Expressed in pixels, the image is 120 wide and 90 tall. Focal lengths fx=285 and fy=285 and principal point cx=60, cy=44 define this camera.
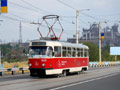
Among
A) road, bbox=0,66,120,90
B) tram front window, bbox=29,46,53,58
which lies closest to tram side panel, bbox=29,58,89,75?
tram front window, bbox=29,46,53,58

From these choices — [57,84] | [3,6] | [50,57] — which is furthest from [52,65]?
[3,6]

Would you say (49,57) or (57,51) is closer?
(49,57)

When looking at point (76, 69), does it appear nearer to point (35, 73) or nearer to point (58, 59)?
point (58, 59)

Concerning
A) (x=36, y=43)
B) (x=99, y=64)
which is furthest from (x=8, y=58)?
(x=36, y=43)

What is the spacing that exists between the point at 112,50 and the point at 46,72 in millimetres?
68527

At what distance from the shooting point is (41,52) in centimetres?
2205

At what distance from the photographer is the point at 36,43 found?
22250mm

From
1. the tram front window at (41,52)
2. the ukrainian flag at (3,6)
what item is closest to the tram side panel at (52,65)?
the tram front window at (41,52)

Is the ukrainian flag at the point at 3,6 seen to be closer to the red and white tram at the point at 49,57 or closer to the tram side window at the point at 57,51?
the red and white tram at the point at 49,57

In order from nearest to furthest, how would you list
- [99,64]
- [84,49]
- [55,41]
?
[55,41]
[84,49]
[99,64]

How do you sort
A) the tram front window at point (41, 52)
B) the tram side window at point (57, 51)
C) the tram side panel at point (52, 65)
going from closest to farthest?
the tram side panel at point (52, 65) < the tram front window at point (41, 52) < the tram side window at point (57, 51)

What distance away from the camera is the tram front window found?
72.1 ft

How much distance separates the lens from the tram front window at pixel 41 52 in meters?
22.0

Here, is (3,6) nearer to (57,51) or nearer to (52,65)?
(57,51)
